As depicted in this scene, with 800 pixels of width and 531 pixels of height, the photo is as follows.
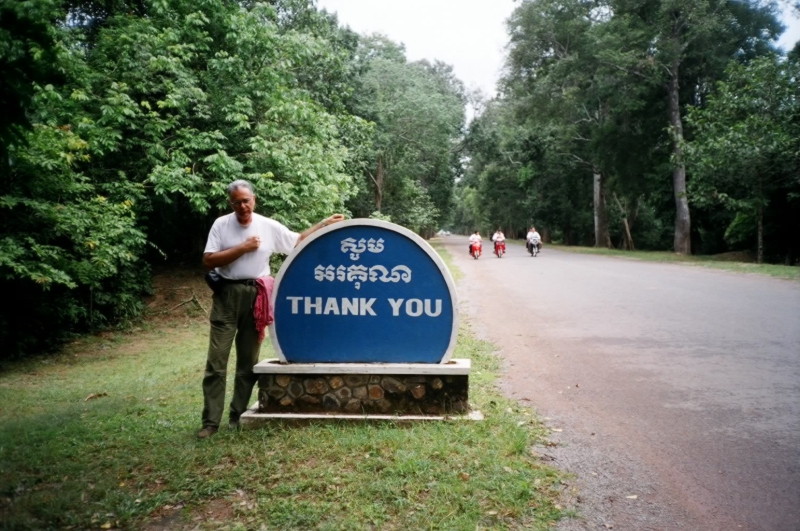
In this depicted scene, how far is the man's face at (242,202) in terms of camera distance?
4160mm

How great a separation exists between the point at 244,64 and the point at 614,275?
37.0 feet

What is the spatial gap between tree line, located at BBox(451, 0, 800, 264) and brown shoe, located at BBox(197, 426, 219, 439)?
21.1 metres

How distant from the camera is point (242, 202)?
4.17 m

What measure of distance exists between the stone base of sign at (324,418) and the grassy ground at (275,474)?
2.3 inches

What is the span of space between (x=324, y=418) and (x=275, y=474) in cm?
75

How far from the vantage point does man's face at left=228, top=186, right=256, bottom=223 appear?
416 cm

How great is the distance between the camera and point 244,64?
12836 millimetres

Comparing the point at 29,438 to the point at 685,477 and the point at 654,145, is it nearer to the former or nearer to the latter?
the point at 685,477

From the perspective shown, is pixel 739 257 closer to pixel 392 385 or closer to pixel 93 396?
pixel 392 385

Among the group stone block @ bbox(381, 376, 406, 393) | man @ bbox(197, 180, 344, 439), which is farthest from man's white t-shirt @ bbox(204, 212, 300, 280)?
stone block @ bbox(381, 376, 406, 393)

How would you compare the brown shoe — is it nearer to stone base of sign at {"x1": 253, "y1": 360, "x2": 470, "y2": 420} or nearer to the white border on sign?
stone base of sign at {"x1": 253, "y1": 360, "x2": 470, "y2": 420}

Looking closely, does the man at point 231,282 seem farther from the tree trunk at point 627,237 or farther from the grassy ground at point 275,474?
the tree trunk at point 627,237

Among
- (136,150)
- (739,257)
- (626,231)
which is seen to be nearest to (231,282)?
(136,150)

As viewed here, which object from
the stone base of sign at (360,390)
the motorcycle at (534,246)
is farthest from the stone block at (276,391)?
the motorcycle at (534,246)
